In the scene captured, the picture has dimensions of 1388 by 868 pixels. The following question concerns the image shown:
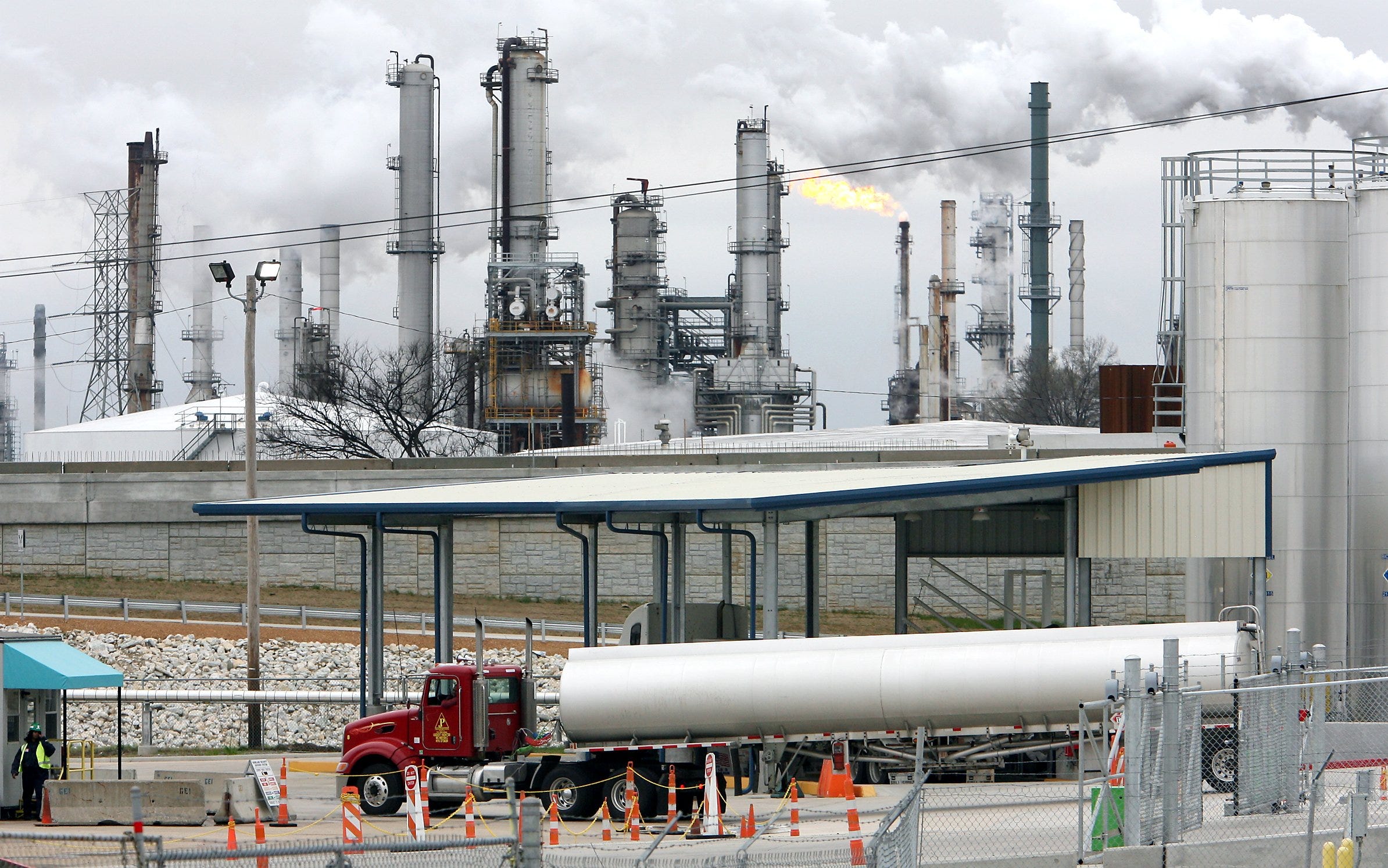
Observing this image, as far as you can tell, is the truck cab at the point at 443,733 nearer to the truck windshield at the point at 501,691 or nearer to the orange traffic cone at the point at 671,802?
the truck windshield at the point at 501,691

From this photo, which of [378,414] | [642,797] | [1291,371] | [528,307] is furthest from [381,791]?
[528,307]

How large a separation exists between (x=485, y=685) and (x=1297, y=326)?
16781mm

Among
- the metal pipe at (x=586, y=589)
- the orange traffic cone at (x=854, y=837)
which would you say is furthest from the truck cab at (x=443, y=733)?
the orange traffic cone at (x=854, y=837)

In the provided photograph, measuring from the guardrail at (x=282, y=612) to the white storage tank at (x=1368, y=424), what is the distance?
20.4 metres

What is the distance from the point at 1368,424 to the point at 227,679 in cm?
Result: 2218

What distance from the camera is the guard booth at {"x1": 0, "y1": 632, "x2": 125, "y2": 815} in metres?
23.0

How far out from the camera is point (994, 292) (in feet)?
381

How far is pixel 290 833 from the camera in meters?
20.5

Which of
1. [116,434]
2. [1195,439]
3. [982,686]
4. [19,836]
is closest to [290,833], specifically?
[19,836]

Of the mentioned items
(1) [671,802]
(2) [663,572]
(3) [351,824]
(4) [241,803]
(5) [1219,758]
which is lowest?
(4) [241,803]

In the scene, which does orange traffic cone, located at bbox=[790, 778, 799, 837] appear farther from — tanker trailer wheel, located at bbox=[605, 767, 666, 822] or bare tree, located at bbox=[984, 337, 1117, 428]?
bare tree, located at bbox=[984, 337, 1117, 428]

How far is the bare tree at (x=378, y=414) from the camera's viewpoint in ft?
236

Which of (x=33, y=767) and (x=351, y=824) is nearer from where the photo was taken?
(x=351, y=824)

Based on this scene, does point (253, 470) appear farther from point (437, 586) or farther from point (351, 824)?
point (351, 824)
